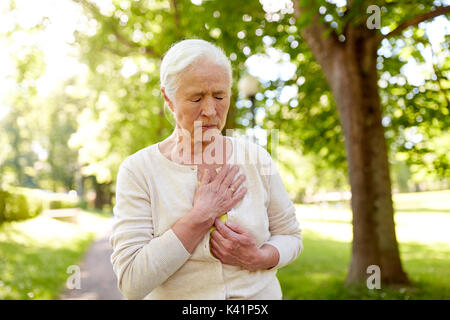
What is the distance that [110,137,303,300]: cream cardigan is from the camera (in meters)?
1.52

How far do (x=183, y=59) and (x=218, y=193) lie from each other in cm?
60

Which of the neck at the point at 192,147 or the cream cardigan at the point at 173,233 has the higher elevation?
the neck at the point at 192,147

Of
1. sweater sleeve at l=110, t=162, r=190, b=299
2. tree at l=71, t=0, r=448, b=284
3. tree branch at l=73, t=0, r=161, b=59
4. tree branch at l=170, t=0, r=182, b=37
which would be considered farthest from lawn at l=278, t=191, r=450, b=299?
tree branch at l=73, t=0, r=161, b=59

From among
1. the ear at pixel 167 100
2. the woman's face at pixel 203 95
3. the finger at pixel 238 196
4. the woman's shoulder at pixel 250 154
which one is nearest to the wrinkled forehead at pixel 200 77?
the woman's face at pixel 203 95

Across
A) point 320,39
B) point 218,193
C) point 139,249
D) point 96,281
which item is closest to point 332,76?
point 320,39

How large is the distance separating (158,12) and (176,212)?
9280 mm

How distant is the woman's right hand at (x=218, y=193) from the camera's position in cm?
156

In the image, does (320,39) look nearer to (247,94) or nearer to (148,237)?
(247,94)

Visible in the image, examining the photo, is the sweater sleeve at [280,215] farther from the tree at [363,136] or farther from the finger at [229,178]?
the tree at [363,136]

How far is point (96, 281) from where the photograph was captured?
322 inches

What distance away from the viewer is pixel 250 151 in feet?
6.03

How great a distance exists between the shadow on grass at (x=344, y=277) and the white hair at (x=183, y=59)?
4894 mm

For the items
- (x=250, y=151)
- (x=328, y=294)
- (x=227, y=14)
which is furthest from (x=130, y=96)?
(x=250, y=151)

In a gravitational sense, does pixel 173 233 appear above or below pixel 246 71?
below
